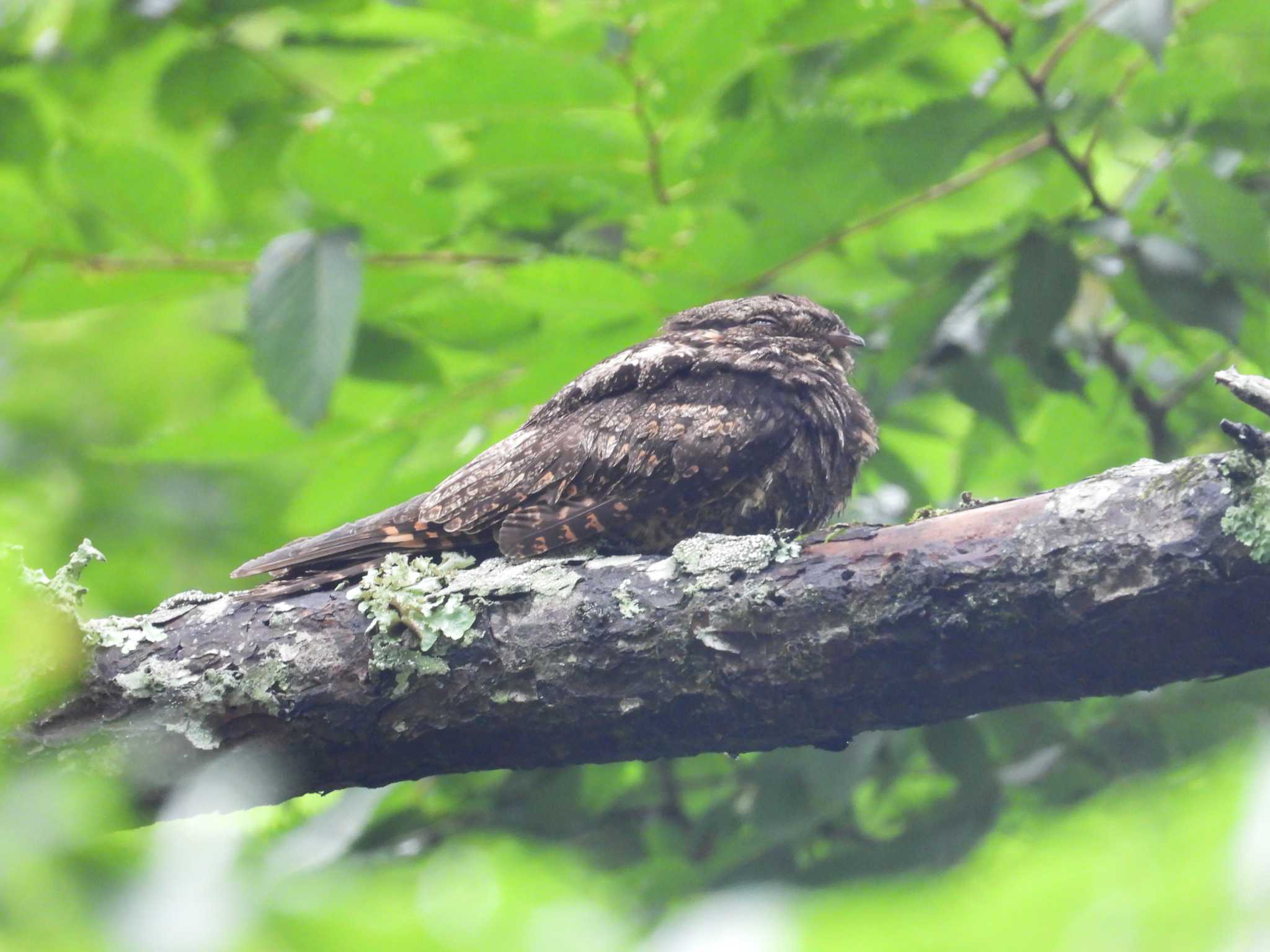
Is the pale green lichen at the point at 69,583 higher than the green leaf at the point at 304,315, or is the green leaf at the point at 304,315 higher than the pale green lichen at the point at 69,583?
the green leaf at the point at 304,315

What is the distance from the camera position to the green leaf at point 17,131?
4.36m

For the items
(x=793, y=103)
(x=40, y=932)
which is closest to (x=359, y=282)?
(x=793, y=103)

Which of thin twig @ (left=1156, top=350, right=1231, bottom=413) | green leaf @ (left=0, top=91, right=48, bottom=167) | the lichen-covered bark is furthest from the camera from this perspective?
green leaf @ (left=0, top=91, right=48, bottom=167)

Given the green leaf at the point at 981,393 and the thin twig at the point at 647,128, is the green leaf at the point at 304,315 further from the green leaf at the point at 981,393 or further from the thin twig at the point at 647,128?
the green leaf at the point at 981,393

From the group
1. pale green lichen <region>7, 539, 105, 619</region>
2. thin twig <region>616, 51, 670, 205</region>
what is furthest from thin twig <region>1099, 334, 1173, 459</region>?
pale green lichen <region>7, 539, 105, 619</region>

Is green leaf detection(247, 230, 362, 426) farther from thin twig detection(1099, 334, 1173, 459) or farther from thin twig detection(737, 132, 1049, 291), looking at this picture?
thin twig detection(1099, 334, 1173, 459)

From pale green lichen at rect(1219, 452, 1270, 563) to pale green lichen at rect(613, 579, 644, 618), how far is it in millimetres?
1125

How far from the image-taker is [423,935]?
63cm

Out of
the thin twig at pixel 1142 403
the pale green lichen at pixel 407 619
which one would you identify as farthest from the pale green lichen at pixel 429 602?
the thin twig at pixel 1142 403

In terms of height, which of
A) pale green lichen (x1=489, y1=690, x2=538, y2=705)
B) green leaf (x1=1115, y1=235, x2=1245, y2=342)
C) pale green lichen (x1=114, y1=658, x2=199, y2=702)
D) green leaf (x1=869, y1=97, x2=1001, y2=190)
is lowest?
pale green lichen (x1=114, y1=658, x2=199, y2=702)

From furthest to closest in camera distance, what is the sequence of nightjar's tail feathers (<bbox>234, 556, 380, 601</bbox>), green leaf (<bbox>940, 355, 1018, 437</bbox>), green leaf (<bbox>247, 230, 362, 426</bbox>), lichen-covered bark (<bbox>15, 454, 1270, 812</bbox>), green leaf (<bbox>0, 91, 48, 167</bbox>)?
green leaf (<bbox>0, 91, 48, 167</bbox>), green leaf (<bbox>940, 355, 1018, 437</bbox>), green leaf (<bbox>247, 230, 362, 426</bbox>), nightjar's tail feathers (<bbox>234, 556, 380, 601</bbox>), lichen-covered bark (<bbox>15, 454, 1270, 812</bbox>)

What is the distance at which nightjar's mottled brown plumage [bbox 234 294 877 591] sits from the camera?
9.96 ft

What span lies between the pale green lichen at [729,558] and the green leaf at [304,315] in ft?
4.14

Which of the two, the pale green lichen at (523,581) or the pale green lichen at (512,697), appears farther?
the pale green lichen at (523,581)
